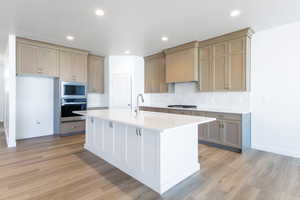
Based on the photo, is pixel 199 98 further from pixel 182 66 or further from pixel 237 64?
pixel 237 64

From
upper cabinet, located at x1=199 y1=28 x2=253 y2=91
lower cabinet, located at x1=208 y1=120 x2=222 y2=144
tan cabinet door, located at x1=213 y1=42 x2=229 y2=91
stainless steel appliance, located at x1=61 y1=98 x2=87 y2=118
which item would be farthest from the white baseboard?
stainless steel appliance, located at x1=61 y1=98 x2=87 y2=118

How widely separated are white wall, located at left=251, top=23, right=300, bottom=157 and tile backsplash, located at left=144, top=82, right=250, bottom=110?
250 mm

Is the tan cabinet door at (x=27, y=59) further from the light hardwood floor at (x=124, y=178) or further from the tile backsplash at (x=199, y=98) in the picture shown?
the tile backsplash at (x=199, y=98)

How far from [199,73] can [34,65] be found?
14.0 feet

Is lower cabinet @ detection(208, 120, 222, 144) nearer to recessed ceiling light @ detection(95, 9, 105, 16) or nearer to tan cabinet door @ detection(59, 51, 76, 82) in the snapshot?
recessed ceiling light @ detection(95, 9, 105, 16)

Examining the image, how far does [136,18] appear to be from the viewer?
9.73 feet

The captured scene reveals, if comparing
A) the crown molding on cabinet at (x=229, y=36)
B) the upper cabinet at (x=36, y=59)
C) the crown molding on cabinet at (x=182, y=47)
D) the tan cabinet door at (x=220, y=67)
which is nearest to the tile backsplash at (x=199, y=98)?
the tan cabinet door at (x=220, y=67)

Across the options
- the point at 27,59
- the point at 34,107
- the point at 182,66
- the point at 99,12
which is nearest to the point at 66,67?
the point at 27,59

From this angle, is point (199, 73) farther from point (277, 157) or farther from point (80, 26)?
point (80, 26)

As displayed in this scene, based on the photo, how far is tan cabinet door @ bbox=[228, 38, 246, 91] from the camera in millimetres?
3457

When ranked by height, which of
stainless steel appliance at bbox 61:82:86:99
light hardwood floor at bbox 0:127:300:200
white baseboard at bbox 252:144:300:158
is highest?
stainless steel appliance at bbox 61:82:86:99

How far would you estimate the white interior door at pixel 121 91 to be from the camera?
5.66m

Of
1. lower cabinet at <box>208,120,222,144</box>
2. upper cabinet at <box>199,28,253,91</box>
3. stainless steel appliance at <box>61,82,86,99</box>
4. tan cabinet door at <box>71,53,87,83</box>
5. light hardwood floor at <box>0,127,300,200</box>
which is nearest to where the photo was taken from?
light hardwood floor at <box>0,127,300,200</box>

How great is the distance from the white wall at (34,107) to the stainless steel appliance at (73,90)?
0.55 m
